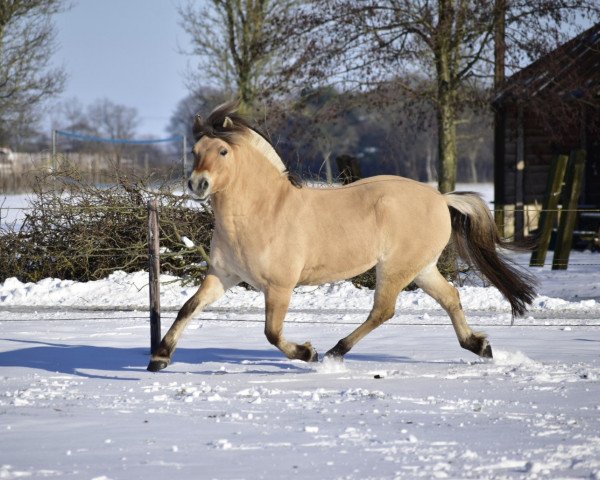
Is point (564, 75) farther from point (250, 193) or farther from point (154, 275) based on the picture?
point (250, 193)

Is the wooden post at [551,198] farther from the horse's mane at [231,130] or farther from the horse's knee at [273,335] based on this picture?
the horse's knee at [273,335]

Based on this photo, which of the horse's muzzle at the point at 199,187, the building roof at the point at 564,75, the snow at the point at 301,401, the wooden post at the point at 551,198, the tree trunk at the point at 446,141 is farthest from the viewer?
the tree trunk at the point at 446,141

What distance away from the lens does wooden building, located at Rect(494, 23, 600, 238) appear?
18.9 meters

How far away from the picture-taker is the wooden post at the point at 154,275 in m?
7.81

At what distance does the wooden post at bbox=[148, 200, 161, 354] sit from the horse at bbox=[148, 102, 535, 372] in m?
0.89

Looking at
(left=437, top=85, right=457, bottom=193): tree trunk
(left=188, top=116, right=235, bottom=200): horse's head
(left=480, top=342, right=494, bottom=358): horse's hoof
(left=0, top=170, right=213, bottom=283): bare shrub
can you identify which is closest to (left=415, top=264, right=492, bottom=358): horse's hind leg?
(left=480, top=342, right=494, bottom=358): horse's hoof

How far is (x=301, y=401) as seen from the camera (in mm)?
5828

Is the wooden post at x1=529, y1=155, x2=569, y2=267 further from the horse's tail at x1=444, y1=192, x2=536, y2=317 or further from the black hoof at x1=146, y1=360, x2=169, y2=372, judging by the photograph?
the black hoof at x1=146, y1=360, x2=169, y2=372

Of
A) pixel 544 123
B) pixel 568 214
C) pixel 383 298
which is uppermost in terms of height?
pixel 544 123

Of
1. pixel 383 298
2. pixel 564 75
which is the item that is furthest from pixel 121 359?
pixel 564 75

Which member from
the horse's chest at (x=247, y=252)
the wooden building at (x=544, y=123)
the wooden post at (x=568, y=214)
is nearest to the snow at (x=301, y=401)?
the horse's chest at (x=247, y=252)

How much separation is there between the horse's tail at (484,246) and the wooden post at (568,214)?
7297 millimetres

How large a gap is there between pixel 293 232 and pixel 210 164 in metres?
0.79

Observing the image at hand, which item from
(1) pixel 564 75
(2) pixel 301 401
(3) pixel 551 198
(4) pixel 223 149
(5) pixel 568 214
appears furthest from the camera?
(1) pixel 564 75
